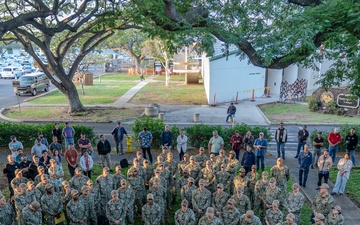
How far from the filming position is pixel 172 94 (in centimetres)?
3469

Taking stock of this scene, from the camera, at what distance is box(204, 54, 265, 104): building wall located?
1140 inches

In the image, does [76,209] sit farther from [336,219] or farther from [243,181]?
A: [336,219]

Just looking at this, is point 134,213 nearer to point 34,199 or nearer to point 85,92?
point 34,199

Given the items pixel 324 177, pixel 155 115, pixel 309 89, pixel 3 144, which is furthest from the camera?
pixel 309 89

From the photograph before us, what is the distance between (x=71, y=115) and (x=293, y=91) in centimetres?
1862

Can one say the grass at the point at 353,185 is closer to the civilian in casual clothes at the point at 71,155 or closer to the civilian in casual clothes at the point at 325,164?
the civilian in casual clothes at the point at 325,164

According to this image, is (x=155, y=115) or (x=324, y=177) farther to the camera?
(x=155, y=115)

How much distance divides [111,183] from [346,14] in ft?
25.5

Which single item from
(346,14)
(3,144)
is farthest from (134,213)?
(3,144)

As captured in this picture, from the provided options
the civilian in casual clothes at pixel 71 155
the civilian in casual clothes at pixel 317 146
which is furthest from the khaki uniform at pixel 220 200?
the civilian in casual clothes at pixel 317 146

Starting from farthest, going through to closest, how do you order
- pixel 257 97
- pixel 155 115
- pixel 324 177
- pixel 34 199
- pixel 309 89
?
1. pixel 309 89
2. pixel 257 97
3. pixel 155 115
4. pixel 324 177
5. pixel 34 199

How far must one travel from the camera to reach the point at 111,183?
9.41 metres

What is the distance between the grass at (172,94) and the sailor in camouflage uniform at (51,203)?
2165 cm

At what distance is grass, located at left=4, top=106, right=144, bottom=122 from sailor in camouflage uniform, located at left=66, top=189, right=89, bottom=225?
49.3 feet
